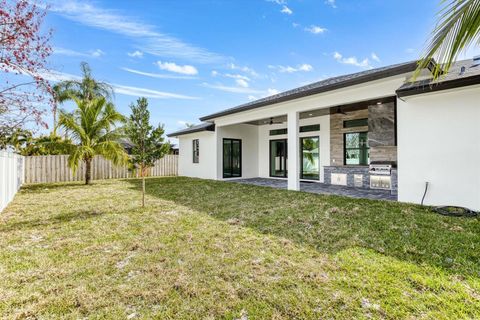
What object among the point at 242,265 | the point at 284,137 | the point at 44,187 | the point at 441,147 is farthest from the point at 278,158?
the point at 44,187

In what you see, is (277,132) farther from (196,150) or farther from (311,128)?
(196,150)

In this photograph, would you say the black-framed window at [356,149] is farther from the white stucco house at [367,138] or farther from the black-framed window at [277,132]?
the black-framed window at [277,132]

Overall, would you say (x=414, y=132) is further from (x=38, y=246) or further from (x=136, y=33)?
(x=136, y=33)

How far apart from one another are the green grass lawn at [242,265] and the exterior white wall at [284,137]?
5.81 metres

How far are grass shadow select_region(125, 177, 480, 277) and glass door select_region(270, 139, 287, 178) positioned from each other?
6.22 m

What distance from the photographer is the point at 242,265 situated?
3.19 m

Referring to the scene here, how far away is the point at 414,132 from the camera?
632 cm

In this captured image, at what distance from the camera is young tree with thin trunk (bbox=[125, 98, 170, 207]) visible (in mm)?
6605

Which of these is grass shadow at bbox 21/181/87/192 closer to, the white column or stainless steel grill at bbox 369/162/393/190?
the white column

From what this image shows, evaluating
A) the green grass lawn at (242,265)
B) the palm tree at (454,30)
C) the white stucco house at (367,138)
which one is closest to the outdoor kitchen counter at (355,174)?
the white stucco house at (367,138)

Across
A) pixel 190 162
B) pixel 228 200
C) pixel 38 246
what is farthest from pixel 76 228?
pixel 190 162

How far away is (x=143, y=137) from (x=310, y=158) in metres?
8.64

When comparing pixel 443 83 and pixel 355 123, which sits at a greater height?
pixel 443 83

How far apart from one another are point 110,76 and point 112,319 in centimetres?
2255
